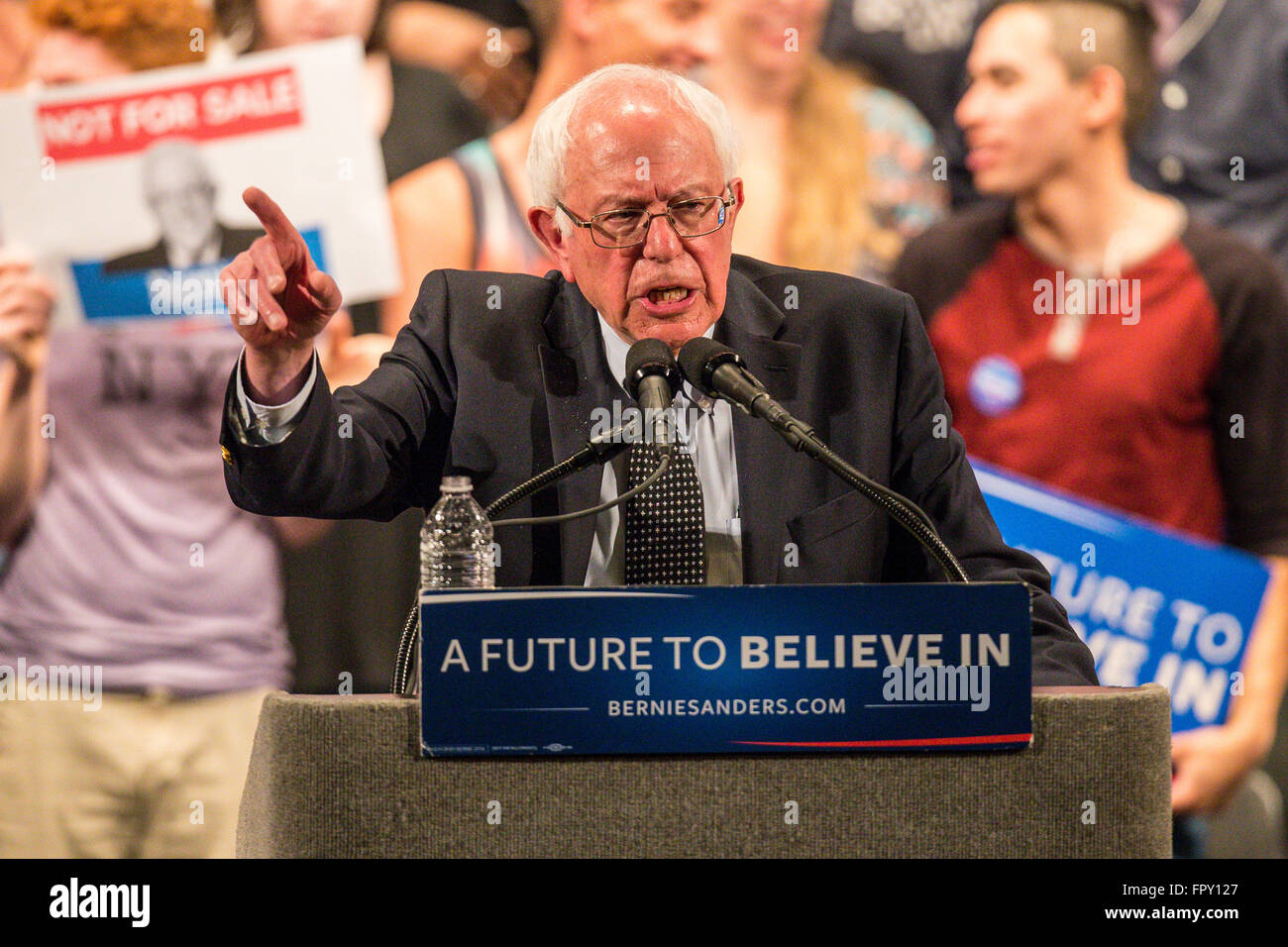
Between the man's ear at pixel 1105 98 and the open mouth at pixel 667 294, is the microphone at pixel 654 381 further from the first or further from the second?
the man's ear at pixel 1105 98

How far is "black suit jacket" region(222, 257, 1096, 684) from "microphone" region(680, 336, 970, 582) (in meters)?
0.28

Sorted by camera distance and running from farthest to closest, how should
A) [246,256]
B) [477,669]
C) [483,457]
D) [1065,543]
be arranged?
[1065,543], [483,457], [246,256], [477,669]

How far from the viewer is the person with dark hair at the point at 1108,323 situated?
3.44 metres

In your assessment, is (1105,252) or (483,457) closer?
(483,457)

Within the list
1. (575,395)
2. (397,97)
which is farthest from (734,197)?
(397,97)

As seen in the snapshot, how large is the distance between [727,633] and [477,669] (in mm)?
223

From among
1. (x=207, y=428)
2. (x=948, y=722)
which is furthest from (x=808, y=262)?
(x=948, y=722)

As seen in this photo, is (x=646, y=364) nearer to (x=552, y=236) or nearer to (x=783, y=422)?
(x=783, y=422)

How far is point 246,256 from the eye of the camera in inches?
55.1

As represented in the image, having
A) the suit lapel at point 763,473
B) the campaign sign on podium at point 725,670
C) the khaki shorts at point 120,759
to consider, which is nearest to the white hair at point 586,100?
the suit lapel at point 763,473

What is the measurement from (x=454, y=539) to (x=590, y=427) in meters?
0.44

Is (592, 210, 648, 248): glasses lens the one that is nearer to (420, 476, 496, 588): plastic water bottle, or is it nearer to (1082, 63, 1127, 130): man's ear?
(420, 476, 496, 588): plastic water bottle

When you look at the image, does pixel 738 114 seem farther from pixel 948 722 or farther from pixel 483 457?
pixel 948 722

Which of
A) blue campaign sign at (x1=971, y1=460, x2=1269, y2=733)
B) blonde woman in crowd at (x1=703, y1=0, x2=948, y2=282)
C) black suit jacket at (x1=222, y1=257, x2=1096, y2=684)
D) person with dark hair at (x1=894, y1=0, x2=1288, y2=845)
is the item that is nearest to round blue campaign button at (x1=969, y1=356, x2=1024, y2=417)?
person with dark hair at (x1=894, y1=0, x2=1288, y2=845)
